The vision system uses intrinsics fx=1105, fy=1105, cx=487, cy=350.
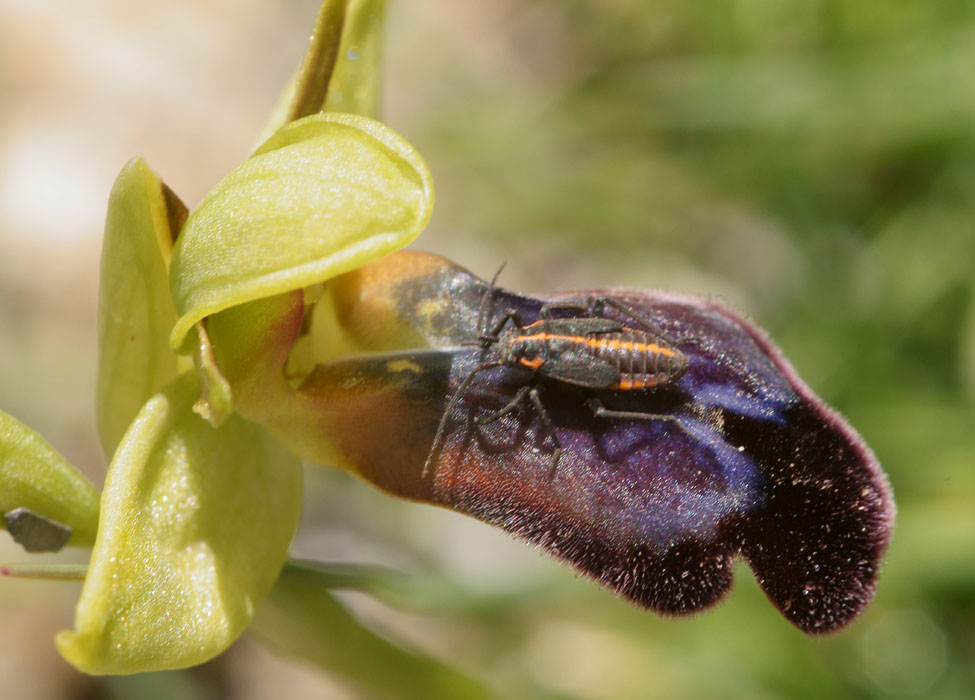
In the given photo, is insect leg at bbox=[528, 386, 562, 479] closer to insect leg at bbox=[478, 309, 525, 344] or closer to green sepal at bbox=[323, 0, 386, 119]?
insect leg at bbox=[478, 309, 525, 344]

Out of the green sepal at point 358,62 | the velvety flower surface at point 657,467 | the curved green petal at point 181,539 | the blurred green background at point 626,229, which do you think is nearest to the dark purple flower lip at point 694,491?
the velvety flower surface at point 657,467

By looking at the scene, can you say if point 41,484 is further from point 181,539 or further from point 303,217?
point 303,217

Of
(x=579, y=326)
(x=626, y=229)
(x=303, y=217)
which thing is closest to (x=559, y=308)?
(x=579, y=326)

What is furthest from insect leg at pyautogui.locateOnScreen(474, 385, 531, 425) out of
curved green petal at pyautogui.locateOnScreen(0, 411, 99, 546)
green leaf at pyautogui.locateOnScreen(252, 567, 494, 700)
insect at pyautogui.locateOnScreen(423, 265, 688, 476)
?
curved green petal at pyautogui.locateOnScreen(0, 411, 99, 546)

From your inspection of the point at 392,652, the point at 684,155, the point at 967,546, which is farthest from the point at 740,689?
the point at 684,155

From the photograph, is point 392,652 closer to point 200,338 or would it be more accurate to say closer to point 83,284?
point 200,338

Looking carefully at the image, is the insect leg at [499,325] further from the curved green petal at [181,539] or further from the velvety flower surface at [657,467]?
the curved green petal at [181,539]
